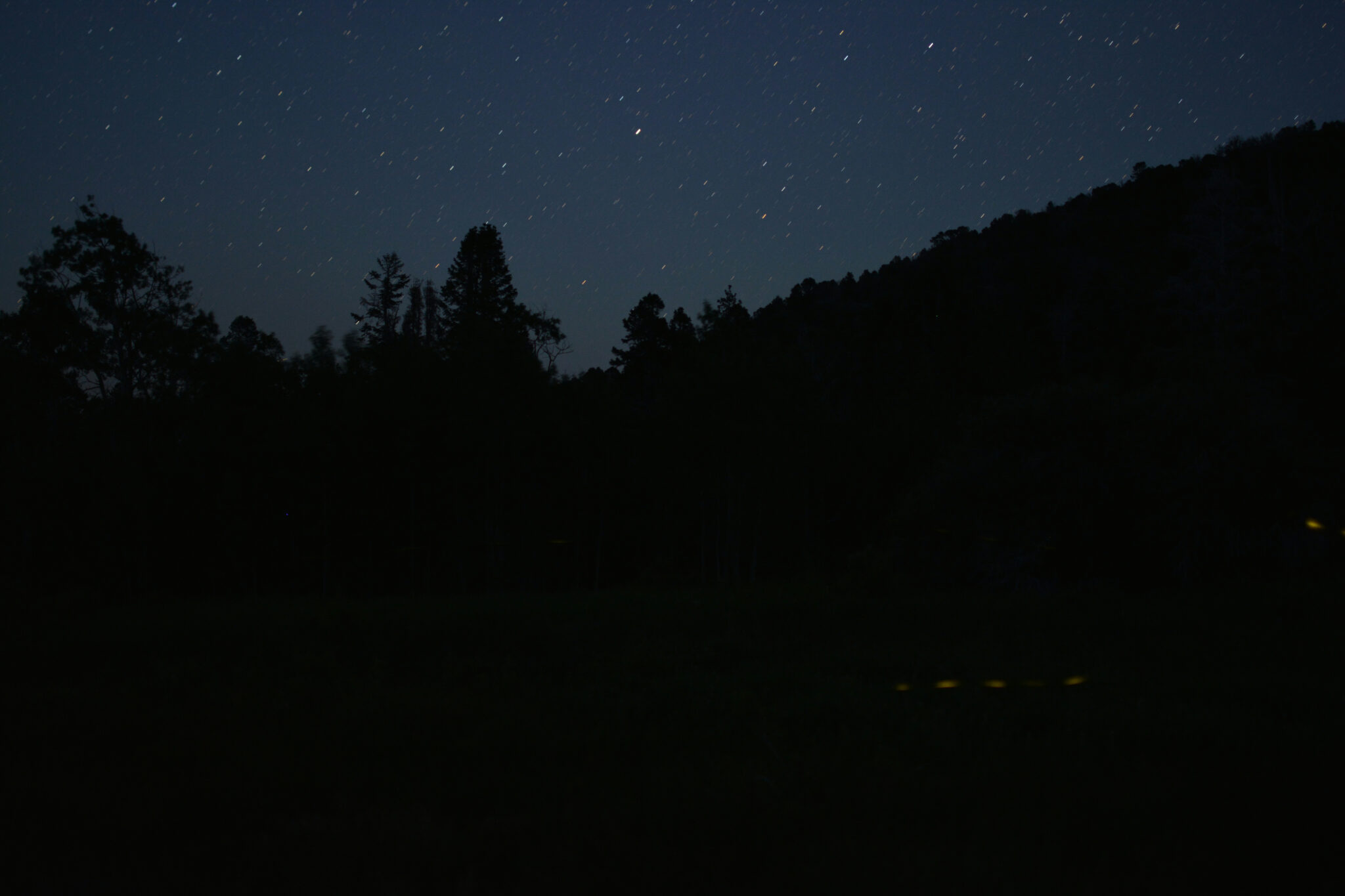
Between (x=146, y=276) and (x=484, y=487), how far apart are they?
12917 mm

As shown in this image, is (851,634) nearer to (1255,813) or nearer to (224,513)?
(1255,813)

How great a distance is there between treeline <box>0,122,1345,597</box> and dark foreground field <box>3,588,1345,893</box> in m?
4.18

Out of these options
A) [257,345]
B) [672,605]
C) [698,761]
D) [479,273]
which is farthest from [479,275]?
[698,761]

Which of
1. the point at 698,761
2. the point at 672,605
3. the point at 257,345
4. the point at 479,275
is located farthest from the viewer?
the point at 479,275

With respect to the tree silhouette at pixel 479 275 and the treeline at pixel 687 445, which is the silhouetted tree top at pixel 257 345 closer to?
the treeline at pixel 687 445

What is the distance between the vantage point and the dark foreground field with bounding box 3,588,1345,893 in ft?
15.5

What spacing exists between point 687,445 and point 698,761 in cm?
2505

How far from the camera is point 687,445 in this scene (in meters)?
31.5

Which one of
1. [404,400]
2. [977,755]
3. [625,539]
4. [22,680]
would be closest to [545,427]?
[404,400]

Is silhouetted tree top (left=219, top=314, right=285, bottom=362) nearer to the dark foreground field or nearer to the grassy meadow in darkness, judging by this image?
the grassy meadow in darkness

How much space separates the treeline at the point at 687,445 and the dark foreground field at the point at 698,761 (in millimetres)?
4182

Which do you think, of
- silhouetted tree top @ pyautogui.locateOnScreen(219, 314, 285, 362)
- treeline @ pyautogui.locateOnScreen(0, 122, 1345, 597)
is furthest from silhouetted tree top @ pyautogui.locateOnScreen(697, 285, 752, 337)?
silhouetted tree top @ pyautogui.locateOnScreen(219, 314, 285, 362)

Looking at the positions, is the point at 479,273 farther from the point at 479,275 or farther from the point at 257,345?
the point at 257,345

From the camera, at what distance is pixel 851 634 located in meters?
13.2
